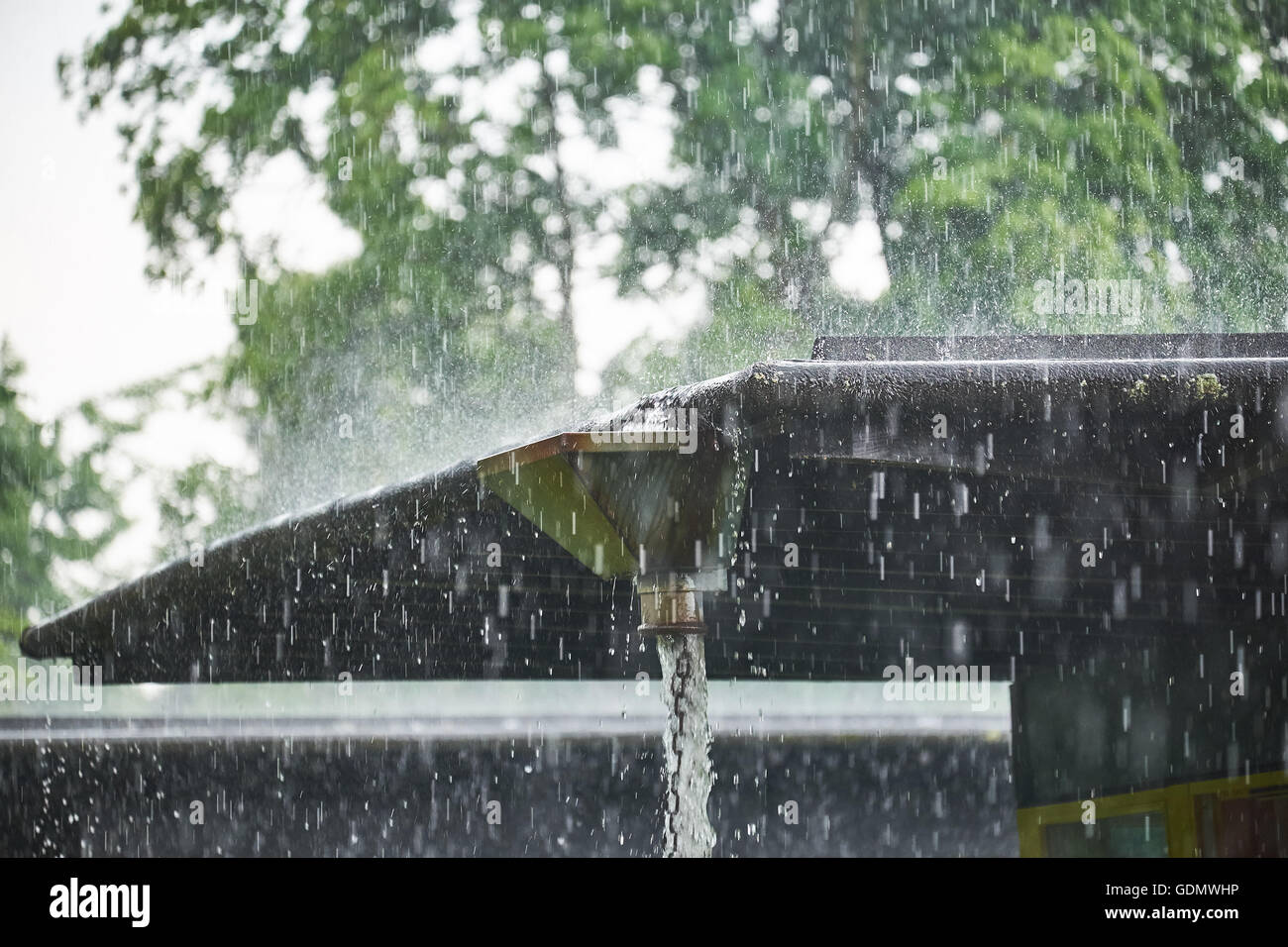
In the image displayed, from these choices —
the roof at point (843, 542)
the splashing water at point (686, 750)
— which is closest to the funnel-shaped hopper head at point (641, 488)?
the roof at point (843, 542)

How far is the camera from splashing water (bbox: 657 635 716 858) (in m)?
2.73

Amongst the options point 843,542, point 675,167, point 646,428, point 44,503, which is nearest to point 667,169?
point 675,167

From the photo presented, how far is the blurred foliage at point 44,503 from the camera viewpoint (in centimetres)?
1549

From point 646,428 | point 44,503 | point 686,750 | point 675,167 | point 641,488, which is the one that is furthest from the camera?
point 44,503

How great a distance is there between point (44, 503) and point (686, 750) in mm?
15055

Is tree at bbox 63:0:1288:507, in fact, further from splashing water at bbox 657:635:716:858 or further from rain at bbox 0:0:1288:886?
splashing water at bbox 657:635:716:858

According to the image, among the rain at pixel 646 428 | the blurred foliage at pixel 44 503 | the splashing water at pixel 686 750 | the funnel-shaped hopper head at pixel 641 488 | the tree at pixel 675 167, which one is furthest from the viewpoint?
the blurred foliage at pixel 44 503

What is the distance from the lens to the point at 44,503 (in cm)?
1593

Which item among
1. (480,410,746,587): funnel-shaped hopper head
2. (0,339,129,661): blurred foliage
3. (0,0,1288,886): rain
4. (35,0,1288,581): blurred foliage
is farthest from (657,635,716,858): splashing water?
(0,339,129,661): blurred foliage

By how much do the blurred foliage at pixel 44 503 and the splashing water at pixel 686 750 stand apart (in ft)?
47.3

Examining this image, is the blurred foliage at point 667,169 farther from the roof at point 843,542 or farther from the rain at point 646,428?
the roof at point 843,542

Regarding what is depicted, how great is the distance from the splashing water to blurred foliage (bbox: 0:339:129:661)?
14.4 metres

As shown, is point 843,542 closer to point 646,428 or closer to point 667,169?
point 646,428
